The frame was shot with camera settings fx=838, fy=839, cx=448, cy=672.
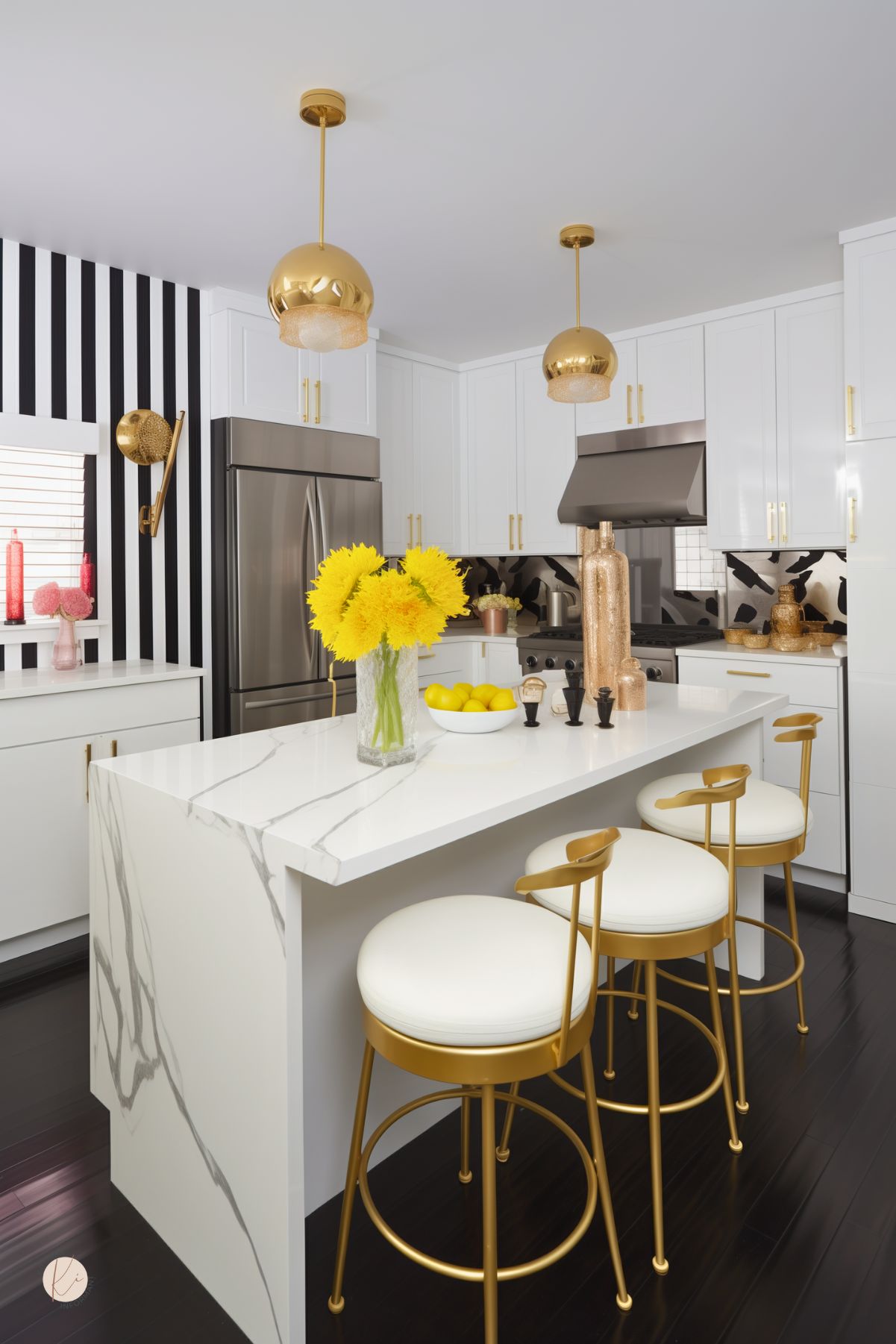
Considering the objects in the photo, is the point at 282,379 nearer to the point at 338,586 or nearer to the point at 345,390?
the point at 345,390

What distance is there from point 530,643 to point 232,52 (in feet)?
9.73

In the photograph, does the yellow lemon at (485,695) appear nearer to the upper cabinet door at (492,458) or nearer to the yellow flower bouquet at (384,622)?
the yellow flower bouquet at (384,622)

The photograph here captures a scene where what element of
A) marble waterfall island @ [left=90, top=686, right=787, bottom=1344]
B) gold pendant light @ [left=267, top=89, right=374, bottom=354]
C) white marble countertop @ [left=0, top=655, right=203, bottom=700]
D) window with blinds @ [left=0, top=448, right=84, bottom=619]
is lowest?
marble waterfall island @ [left=90, top=686, right=787, bottom=1344]

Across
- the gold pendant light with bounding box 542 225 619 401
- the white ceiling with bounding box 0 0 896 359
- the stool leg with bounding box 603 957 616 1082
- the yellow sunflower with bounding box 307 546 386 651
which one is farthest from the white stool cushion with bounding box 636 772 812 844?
the white ceiling with bounding box 0 0 896 359

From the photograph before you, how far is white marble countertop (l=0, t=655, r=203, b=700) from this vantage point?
2.80 m

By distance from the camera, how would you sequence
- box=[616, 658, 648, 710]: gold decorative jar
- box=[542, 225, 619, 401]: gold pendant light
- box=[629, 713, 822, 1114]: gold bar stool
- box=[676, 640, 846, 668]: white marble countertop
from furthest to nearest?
box=[676, 640, 846, 668]: white marble countertop, box=[542, 225, 619, 401]: gold pendant light, box=[616, 658, 648, 710]: gold decorative jar, box=[629, 713, 822, 1114]: gold bar stool

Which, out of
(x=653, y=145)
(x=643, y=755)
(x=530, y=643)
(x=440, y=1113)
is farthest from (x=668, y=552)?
(x=440, y=1113)

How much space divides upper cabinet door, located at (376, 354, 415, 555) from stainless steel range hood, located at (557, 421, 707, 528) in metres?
0.89

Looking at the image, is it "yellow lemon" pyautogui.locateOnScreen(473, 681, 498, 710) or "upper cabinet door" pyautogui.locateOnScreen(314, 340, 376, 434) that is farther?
"upper cabinet door" pyautogui.locateOnScreen(314, 340, 376, 434)

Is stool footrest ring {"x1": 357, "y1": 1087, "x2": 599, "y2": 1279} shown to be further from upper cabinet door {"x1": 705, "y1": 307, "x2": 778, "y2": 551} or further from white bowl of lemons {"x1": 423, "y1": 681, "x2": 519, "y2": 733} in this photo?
upper cabinet door {"x1": 705, "y1": 307, "x2": 778, "y2": 551}

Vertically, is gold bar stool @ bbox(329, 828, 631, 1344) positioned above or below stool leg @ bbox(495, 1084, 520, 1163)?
above

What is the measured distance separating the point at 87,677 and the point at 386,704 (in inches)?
68.9

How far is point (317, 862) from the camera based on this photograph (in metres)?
1.21

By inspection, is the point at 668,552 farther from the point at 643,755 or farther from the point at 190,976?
the point at 190,976
